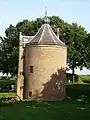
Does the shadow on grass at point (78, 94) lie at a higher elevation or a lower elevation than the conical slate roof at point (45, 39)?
lower

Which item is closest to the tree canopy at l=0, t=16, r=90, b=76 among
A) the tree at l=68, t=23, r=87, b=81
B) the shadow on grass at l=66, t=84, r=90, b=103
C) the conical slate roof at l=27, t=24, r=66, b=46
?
the tree at l=68, t=23, r=87, b=81

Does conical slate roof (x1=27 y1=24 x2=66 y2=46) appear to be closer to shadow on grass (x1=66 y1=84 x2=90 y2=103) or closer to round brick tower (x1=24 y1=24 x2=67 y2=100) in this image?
A: round brick tower (x1=24 y1=24 x2=67 y2=100)

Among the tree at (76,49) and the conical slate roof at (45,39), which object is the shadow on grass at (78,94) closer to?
the conical slate roof at (45,39)

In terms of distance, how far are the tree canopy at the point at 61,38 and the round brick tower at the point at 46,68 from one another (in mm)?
18431

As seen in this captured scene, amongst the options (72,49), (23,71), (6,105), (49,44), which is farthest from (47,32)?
(72,49)

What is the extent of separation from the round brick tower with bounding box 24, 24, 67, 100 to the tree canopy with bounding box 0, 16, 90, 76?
1843 cm

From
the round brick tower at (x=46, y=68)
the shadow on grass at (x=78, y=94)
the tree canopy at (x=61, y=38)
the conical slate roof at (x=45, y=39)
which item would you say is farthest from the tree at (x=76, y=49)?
the round brick tower at (x=46, y=68)

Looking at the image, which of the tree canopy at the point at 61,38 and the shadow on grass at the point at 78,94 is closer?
the shadow on grass at the point at 78,94

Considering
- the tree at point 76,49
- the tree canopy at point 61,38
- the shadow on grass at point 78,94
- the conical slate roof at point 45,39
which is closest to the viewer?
the shadow on grass at point 78,94

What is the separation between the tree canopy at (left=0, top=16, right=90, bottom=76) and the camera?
61.8m

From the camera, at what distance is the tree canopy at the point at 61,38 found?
203 feet

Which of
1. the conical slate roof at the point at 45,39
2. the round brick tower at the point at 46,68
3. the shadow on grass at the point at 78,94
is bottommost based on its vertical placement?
the shadow on grass at the point at 78,94

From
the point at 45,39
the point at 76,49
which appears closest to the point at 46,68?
the point at 45,39

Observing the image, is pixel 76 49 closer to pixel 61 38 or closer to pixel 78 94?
pixel 61 38
